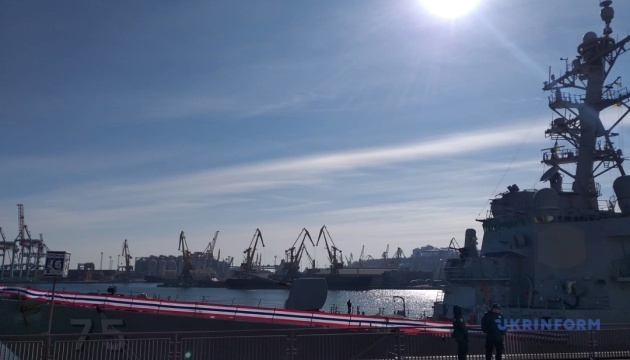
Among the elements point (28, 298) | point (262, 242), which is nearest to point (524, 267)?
point (28, 298)

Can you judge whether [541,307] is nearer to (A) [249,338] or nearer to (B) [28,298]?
(A) [249,338]

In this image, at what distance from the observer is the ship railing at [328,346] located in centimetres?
1259

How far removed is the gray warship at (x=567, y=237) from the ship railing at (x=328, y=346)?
8.74 m

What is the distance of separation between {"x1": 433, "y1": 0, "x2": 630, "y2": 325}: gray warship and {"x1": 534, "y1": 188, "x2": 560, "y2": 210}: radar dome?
0.05 metres

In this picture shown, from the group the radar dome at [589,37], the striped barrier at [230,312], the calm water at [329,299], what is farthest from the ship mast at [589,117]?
the calm water at [329,299]

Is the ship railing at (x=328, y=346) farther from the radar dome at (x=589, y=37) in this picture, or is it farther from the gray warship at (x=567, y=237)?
the radar dome at (x=589, y=37)

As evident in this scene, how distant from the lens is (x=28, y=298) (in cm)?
2103

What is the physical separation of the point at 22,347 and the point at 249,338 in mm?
5064

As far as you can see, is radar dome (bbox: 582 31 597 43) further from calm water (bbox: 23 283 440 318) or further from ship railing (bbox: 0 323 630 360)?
calm water (bbox: 23 283 440 318)

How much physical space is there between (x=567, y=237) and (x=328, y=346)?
52.0ft

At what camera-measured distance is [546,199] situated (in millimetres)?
26109

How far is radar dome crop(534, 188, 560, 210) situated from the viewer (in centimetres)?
2594
